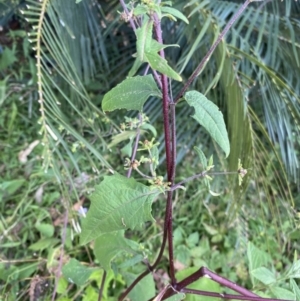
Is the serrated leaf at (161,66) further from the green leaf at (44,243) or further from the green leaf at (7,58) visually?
the green leaf at (7,58)

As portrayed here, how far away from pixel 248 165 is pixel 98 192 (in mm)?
481

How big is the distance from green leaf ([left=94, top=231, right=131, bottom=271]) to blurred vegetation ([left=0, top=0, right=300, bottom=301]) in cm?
25

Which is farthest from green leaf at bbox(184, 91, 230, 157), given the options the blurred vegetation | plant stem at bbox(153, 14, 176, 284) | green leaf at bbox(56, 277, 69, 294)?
green leaf at bbox(56, 277, 69, 294)

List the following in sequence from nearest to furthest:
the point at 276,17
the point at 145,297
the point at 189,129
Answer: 1. the point at 145,297
2. the point at 276,17
3. the point at 189,129

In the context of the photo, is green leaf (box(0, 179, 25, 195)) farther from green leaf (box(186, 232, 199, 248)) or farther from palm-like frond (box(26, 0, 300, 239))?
green leaf (box(186, 232, 199, 248))

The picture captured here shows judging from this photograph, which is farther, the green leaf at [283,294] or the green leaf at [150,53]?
the green leaf at [283,294]

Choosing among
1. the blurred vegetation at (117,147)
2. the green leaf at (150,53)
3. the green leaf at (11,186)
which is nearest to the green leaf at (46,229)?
the blurred vegetation at (117,147)

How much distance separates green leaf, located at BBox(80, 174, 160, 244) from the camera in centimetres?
52

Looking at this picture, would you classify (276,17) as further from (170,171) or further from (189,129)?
(170,171)

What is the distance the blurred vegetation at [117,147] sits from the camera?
1.05 meters

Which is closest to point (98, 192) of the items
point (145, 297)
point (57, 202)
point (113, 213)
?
point (113, 213)

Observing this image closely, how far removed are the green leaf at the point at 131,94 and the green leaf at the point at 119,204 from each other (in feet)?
0.29

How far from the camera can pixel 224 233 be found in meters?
1.35

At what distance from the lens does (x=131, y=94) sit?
1.66ft
